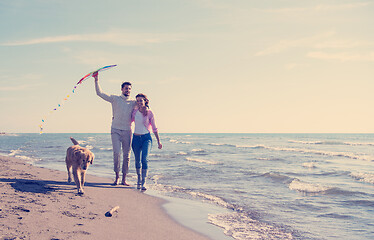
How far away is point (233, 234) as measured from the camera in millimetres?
4105

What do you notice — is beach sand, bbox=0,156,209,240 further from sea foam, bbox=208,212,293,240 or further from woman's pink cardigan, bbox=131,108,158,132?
woman's pink cardigan, bbox=131,108,158,132

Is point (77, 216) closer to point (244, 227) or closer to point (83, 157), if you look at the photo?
point (83, 157)

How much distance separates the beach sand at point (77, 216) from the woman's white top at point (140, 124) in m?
1.50

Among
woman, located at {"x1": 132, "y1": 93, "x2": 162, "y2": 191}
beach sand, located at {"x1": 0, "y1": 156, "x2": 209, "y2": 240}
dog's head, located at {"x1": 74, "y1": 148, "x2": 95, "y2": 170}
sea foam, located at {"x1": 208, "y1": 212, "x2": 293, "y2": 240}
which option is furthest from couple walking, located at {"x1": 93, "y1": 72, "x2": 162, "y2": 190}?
sea foam, located at {"x1": 208, "y1": 212, "x2": 293, "y2": 240}

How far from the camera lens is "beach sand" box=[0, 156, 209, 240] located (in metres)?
3.39

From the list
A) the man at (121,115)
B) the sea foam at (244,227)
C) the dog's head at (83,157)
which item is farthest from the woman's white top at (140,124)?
the sea foam at (244,227)

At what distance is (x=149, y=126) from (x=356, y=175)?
9004mm

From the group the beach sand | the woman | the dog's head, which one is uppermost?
the woman

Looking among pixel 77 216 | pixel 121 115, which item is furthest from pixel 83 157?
pixel 77 216

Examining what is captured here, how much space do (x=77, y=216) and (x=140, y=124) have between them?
2.98 metres

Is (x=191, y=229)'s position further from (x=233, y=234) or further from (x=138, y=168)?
(x=138, y=168)

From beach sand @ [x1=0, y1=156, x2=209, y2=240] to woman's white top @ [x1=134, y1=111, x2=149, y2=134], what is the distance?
1.50 metres

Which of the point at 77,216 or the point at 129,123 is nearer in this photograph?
the point at 77,216

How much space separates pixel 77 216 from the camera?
13.4ft
